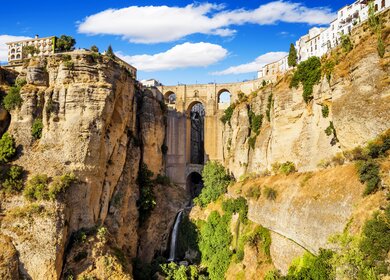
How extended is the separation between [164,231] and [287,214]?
57.8 ft

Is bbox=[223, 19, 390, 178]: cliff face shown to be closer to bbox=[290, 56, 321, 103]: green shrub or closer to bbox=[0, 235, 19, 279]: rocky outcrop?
Result: bbox=[290, 56, 321, 103]: green shrub

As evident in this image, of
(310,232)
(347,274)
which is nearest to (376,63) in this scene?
(310,232)

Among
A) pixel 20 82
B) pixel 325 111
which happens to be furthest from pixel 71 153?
pixel 325 111

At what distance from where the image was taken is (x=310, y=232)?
2638 cm

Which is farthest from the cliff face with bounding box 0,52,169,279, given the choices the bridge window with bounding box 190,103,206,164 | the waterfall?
the bridge window with bounding box 190,103,206,164

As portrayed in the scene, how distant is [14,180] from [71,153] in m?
4.69

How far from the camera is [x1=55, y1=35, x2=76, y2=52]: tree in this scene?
47375mm

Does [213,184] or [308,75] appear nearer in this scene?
[308,75]

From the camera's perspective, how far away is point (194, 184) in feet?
196

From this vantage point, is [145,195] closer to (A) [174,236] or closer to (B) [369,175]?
(A) [174,236]

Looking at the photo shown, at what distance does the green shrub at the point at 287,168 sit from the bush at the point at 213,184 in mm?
9685

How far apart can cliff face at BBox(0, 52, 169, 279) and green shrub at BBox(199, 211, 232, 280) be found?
6940 mm

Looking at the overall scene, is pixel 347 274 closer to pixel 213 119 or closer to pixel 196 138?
pixel 213 119

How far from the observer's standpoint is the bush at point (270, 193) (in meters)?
33.2
